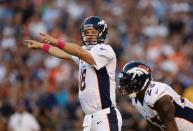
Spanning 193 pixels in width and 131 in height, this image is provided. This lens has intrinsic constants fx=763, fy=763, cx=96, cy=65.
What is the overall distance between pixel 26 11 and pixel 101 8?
175cm

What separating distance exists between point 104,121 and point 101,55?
2.56ft

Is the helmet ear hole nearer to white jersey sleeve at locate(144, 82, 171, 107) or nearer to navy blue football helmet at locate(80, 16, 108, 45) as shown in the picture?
white jersey sleeve at locate(144, 82, 171, 107)

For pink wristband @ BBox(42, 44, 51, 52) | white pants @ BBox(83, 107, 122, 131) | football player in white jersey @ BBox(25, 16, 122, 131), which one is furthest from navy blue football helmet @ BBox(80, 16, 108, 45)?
white pants @ BBox(83, 107, 122, 131)

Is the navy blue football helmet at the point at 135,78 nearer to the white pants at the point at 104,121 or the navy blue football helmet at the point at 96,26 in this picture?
the white pants at the point at 104,121

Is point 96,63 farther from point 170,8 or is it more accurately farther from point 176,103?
point 170,8

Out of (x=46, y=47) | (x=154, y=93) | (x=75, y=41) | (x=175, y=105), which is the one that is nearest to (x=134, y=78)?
(x=154, y=93)

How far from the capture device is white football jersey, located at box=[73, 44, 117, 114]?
899cm

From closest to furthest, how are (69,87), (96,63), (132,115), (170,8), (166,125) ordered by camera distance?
(166,125), (96,63), (132,115), (69,87), (170,8)

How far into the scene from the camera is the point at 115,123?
9.05 meters

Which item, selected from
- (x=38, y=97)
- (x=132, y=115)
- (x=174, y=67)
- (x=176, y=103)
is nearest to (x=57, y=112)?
(x=38, y=97)

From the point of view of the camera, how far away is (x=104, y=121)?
29.6ft

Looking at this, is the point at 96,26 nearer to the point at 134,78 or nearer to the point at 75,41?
the point at 134,78

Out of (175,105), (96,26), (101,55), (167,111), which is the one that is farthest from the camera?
(96,26)

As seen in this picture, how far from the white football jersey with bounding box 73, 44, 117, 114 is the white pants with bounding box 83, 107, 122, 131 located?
0.06m
